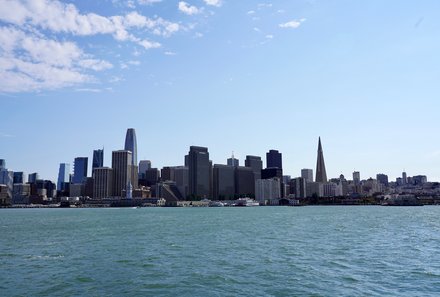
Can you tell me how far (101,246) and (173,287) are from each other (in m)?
32.1

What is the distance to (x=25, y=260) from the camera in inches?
2002

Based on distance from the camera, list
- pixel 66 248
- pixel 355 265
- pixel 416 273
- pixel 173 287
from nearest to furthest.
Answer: pixel 173 287, pixel 416 273, pixel 355 265, pixel 66 248

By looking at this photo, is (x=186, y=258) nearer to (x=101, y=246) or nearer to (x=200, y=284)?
(x=200, y=284)

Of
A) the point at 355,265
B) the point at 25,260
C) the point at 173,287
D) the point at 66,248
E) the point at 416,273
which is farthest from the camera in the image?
the point at 66,248

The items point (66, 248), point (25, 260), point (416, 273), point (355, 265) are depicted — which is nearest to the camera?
point (416, 273)

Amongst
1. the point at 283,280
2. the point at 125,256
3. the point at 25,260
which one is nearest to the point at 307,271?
the point at 283,280

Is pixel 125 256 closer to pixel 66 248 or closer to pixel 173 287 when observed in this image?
pixel 66 248

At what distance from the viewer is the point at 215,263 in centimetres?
4694

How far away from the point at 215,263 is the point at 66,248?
27001mm

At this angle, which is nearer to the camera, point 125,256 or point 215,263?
point 215,263

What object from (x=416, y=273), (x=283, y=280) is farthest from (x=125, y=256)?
(x=416, y=273)

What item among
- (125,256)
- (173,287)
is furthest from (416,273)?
(125,256)

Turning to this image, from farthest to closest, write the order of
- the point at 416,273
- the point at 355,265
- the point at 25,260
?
the point at 25,260
the point at 355,265
the point at 416,273

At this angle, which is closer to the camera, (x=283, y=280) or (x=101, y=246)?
(x=283, y=280)
